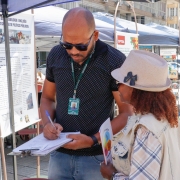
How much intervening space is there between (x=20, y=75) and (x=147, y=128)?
187 centimetres

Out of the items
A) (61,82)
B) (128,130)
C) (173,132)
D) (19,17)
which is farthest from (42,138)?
(19,17)

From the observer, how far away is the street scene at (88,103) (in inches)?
58.3

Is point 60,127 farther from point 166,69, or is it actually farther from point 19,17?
point 19,17

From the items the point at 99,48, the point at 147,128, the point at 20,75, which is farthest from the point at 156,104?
the point at 20,75

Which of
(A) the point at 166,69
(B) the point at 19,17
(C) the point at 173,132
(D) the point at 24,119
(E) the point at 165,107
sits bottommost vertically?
(D) the point at 24,119

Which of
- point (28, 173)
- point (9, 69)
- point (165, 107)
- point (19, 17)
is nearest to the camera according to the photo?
point (165, 107)

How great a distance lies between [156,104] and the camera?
1504 millimetres

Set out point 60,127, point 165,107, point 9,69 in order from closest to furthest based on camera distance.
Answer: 1. point 165,107
2. point 60,127
3. point 9,69

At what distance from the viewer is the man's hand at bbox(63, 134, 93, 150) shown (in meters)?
1.89

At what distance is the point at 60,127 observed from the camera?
1979mm

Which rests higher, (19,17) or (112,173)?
(19,17)

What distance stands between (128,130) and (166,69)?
35 centimetres

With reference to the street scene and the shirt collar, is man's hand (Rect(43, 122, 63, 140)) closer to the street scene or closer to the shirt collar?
the street scene

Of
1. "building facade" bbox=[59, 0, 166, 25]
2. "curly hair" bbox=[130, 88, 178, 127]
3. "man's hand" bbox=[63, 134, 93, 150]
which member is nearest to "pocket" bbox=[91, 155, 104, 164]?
"man's hand" bbox=[63, 134, 93, 150]
